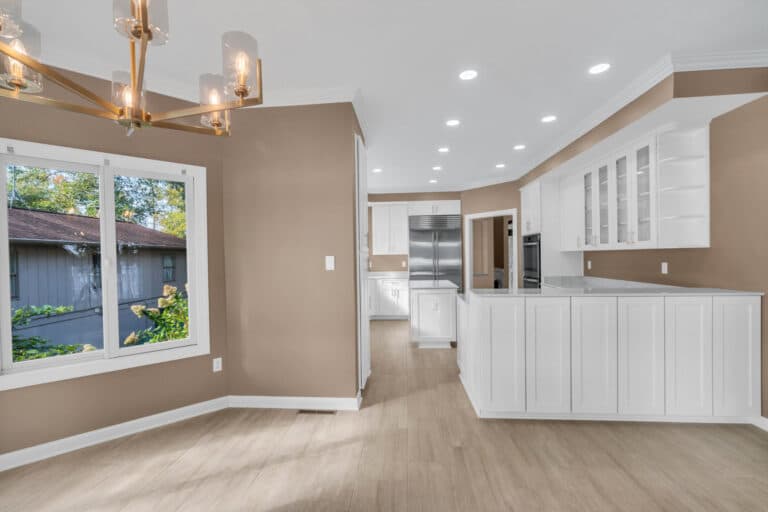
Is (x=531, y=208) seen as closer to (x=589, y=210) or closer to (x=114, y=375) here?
(x=589, y=210)

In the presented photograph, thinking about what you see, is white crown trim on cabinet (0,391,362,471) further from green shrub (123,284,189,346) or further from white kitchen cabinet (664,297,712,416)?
white kitchen cabinet (664,297,712,416)

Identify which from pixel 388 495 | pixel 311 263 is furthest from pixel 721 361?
pixel 311 263

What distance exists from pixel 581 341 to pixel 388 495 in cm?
184

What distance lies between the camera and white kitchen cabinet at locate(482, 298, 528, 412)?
276 centimetres

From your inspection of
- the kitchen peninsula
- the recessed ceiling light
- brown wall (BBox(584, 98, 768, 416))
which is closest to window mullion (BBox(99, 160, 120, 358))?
the kitchen peninsula

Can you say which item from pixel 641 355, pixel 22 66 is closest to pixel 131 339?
pixel 22 66

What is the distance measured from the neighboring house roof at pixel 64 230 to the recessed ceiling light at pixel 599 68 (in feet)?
12.1

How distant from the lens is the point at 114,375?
8.62 ft

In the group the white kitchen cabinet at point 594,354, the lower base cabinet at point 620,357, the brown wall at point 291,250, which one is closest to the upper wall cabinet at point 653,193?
the lower base cabinet at point 620,357

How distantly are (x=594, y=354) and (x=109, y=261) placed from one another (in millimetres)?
3802

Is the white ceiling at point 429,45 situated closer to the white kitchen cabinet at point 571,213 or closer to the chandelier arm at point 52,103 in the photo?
the chandelier arm at point 52,103

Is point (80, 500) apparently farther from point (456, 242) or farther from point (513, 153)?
point (456, 242)

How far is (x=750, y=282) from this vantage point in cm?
266

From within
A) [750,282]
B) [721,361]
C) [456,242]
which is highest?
[456,242]
